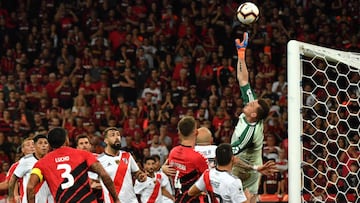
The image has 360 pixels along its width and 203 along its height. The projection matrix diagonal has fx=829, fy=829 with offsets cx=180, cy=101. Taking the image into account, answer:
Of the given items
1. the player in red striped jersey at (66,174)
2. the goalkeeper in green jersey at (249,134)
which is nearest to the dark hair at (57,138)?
the player in red striped jersey at (66,174)

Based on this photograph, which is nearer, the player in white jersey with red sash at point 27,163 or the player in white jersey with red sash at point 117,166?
the player in white jersey with red sash at point 27,163

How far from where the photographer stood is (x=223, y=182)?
8.78 meters

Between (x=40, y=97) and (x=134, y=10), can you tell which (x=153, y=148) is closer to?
(x=40, y=97)

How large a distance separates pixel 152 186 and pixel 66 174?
13.6 feet

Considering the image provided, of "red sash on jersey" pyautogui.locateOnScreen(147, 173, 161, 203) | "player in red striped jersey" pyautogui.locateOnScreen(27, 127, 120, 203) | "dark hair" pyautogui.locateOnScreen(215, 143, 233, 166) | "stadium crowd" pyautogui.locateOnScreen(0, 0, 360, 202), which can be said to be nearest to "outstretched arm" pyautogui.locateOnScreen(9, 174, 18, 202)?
"player in red striped jersey" pyautogui.locateOnScreen(27, 127, 120, 203)

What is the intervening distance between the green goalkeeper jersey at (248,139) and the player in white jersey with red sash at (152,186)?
327cm

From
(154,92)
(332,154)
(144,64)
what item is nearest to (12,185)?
(332,154)

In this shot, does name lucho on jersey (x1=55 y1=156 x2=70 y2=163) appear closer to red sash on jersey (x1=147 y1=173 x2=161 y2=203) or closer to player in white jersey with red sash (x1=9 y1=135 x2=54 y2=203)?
player in white jersey with red sash (x1=9 y1=135 x2=54 y2=203)

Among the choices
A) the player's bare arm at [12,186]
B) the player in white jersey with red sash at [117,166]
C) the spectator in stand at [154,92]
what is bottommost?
the player's bare arm at [12,186]

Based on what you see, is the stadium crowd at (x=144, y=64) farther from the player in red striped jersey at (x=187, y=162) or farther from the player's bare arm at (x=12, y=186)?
the player in red striped jersey at (x=187, y=162)

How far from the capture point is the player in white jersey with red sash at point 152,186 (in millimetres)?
12906

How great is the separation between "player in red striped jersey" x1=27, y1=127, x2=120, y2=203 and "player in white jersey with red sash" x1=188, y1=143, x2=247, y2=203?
3.57 ft

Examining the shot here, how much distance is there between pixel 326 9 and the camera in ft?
69.7

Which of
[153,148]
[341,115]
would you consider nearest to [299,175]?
[341,115]
